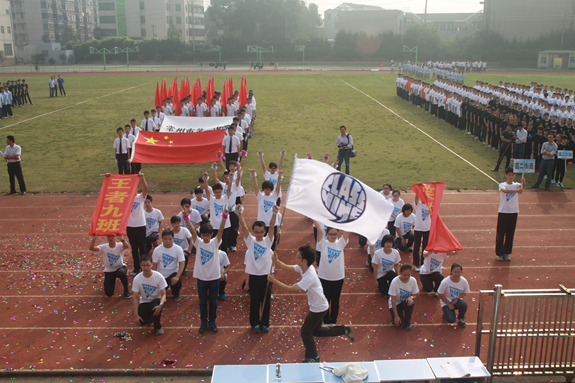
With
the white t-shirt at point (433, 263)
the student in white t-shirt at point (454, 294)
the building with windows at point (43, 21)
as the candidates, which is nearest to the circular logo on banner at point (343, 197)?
the student in white t-shirt at point (454, 294)

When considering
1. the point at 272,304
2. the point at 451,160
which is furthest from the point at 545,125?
the point at 272,304

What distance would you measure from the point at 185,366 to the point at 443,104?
927 inches

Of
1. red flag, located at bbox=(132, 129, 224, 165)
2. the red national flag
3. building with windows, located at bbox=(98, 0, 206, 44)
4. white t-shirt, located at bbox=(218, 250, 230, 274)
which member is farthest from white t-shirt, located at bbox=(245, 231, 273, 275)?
building with windows, located at bbox=(98, 0, 206, 44)

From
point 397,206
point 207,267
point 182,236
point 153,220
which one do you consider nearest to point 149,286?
point 207,267

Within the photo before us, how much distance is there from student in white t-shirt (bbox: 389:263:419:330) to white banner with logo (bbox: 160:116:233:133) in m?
10.7

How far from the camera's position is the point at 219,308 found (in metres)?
7.99

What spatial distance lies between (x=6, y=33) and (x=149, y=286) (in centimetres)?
8505

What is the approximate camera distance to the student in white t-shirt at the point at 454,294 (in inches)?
293

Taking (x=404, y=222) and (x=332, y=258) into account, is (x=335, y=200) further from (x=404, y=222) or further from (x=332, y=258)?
(x=404, y=222)

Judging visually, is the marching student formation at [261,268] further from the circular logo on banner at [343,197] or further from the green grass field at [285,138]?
the green grass field at [285,138]

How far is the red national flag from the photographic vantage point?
808 cm

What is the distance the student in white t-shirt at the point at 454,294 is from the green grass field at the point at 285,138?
7.36m

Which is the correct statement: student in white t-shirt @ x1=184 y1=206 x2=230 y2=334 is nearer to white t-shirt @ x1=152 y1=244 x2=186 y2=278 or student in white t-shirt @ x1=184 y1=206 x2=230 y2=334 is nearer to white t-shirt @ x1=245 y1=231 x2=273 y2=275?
white t-shirt @ x1=245 y1=231 x2=273 y2=275

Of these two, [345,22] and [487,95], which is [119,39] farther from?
[487,95]
